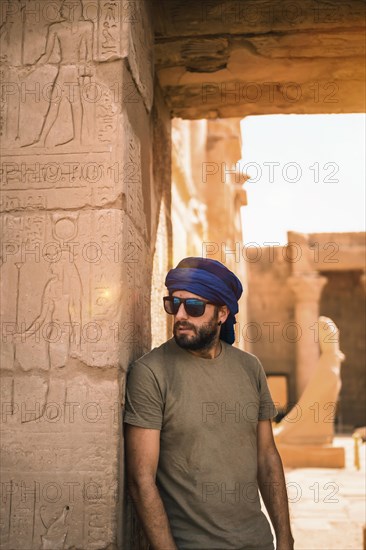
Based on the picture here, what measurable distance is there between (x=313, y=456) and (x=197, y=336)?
837cm

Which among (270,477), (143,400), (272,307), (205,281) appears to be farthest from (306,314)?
(143,400)

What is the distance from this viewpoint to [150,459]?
7.69ft

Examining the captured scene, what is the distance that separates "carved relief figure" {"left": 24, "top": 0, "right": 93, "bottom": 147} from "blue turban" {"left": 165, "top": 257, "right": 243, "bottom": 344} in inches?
26.5

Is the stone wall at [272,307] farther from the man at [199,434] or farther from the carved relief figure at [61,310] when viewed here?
the carved relief figure at [61,310]

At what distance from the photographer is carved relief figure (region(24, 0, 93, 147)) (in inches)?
99.1

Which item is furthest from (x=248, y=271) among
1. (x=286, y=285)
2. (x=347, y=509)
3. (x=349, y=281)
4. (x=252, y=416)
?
(x=252, y=416)

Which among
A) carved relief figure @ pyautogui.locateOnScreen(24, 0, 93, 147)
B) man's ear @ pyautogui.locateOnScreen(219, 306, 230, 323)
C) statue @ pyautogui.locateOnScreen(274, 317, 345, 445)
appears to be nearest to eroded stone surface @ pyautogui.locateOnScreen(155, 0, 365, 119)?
carved relief figure @ pyautogui.locateOnScreen(24, 0, 93, 147)

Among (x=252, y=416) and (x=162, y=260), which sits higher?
(x=162, y=260)

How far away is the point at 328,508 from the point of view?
23.2 feet

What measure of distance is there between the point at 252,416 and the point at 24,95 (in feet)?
5.13

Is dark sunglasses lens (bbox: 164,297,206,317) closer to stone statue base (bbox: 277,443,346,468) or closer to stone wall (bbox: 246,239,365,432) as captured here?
stone statue base (bbox: 277,443,346,468)

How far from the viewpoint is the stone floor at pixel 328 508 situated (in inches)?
225

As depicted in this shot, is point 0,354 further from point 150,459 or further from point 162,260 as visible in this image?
point 162,260

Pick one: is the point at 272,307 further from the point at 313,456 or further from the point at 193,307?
the point at 193,307
